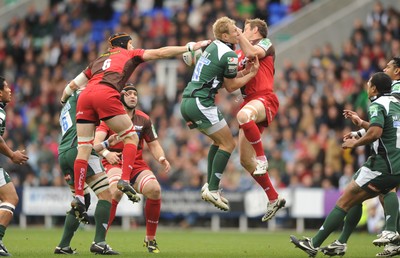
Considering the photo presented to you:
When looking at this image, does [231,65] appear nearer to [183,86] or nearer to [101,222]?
[101,222]

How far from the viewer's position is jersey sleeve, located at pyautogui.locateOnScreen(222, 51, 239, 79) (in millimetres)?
14067

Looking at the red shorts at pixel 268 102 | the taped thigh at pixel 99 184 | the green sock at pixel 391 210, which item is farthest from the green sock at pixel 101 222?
the green sock at pixel 391 210

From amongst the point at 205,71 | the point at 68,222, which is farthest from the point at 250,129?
the point at 68,222

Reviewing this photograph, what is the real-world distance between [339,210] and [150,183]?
345 centimetres

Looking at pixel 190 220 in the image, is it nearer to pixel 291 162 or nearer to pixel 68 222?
pixel 291 162

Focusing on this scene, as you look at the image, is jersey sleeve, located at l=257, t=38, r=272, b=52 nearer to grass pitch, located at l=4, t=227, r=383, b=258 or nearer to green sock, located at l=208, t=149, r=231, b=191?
green sock, located at l=208, t=149, r=231, b=191

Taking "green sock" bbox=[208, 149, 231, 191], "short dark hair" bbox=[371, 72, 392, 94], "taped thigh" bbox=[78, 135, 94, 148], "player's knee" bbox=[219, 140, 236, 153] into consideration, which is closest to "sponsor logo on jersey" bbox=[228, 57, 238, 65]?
"player's knee" bbox=[219, 140, 236, 153]

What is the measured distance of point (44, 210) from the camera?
2531 cm

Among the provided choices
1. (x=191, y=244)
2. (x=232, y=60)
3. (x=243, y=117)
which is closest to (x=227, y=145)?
(x=243, y=117)

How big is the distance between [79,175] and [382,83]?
14.8 feet

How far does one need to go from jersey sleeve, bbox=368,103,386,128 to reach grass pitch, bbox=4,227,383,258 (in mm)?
2142

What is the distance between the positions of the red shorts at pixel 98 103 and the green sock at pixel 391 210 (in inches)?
161

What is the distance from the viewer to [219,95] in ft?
86.2

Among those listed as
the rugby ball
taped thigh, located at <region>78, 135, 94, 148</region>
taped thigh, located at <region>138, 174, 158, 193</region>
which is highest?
the rugby ball
